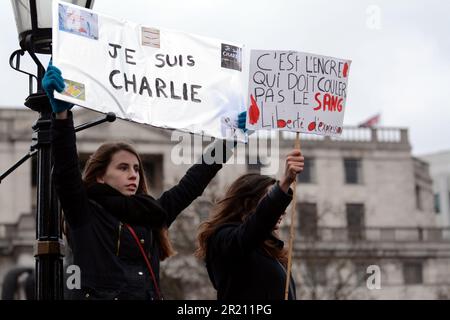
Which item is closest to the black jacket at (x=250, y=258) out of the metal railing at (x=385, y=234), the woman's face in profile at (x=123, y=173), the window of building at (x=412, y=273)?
the woman's face in profile at (x=123, y=173)

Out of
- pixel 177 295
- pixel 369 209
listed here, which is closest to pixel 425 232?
pixel 369 209

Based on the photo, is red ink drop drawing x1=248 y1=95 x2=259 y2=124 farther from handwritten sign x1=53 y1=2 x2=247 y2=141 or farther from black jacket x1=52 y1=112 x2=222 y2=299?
black jacket x1=52 y1=112 x2=222 y2=299

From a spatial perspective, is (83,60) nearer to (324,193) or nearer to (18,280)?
(18,280)

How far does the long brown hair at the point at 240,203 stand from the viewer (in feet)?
22.5

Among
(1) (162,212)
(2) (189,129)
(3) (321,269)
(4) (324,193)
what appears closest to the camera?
(1) (162,212)

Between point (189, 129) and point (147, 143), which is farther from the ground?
point (147, 143)

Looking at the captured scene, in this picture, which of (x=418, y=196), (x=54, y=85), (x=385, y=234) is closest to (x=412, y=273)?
(x=385, y=234)

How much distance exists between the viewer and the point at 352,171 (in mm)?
62281

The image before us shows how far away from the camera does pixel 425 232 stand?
61.8 m

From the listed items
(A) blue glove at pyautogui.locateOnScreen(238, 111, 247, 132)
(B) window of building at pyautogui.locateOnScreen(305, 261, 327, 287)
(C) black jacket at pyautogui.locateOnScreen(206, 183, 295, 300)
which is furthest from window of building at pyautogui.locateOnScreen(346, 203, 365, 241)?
(C) black jacket at pyautogui.locateOnScreen(206, 183, 295, 300)

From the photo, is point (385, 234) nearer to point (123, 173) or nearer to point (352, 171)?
point (352, 171)

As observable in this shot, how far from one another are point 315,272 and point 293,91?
34616 millimetres

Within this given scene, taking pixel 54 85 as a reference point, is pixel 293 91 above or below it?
above
